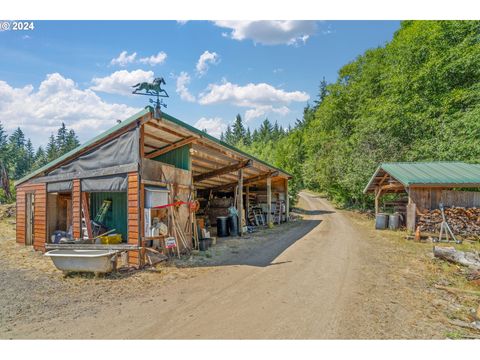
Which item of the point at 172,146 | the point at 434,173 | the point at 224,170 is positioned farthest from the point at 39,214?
the point at 434,173

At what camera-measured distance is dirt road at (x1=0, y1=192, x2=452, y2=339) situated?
12.3 ft

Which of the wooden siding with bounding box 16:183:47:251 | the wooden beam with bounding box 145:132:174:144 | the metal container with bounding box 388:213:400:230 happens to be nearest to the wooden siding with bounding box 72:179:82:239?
the wooden siding with bounding box 16:183:47:251

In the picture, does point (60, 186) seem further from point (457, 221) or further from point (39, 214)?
point (457, 221)

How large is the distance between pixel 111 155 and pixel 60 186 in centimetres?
309

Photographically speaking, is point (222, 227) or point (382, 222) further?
point (382, 222)

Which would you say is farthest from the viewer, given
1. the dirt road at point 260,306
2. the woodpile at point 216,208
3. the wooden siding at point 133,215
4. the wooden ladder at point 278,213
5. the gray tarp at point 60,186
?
the wooden ladder at point 278,213

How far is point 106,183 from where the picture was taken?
808 centimetres

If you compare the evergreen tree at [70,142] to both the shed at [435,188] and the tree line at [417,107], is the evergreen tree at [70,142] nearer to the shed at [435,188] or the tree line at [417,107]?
the tree line at [417,107]

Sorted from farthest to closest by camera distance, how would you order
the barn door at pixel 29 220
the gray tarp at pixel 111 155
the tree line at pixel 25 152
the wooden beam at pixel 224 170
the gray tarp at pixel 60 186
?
the tree line at pixel 25 152
the wooden beam at pixel 224 170
the barn door at pixel 29 220
the gray tarp at pixel 60 186
the gray tarp at pixel 111 155

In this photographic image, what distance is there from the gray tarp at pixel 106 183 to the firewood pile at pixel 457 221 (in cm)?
1306

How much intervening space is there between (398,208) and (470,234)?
3676mm

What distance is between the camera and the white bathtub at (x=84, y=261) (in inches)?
243

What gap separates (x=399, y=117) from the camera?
21547 millimetres

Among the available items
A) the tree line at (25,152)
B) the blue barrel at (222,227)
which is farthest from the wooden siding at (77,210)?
the tree line at (25,152)
